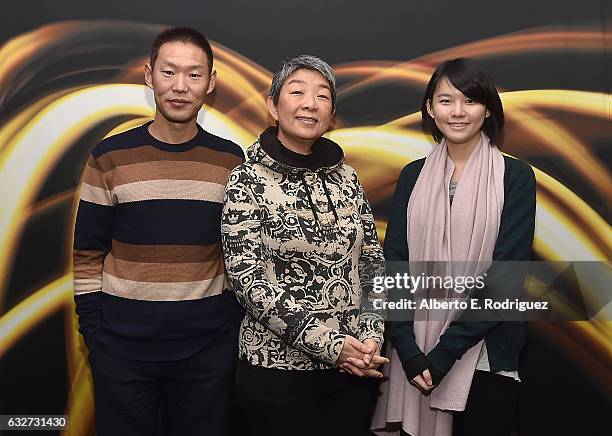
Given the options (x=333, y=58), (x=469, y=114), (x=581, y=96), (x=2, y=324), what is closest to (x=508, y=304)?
(x=469, y=114)

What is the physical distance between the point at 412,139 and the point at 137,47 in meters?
1.02

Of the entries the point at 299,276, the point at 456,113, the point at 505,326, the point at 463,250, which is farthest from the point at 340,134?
the point at 505,326

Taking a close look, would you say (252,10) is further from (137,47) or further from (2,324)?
(2,324)

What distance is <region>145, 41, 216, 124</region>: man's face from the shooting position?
64.6 inches

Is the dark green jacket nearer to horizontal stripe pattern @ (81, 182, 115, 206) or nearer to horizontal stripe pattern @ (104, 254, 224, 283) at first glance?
horizontal stripe pattern @ (104, 254, 224, 283)

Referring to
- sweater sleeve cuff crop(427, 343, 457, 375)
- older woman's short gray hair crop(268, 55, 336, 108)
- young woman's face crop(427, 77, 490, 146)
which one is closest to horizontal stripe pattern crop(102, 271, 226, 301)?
older woman's short gray hair crop(268, 55, 336, 108)

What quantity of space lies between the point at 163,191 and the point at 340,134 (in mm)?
749

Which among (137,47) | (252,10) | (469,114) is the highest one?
(252,10)

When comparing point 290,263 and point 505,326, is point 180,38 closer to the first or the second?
point 290,263

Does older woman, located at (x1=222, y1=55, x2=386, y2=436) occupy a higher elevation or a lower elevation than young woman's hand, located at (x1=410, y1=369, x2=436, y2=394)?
higher

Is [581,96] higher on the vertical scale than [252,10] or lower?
lower

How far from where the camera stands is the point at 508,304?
1670mm

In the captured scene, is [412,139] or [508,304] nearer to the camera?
[508,304]

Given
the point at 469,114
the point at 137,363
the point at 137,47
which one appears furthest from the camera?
the point at 137,47
